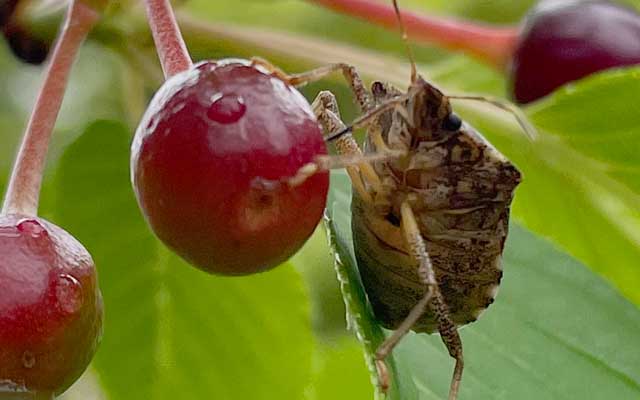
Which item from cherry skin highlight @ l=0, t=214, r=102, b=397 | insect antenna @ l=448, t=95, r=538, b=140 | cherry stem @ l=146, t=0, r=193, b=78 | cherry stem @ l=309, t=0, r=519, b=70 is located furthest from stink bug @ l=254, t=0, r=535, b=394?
cherry stem @ l=309, t=0, r=519, b=70

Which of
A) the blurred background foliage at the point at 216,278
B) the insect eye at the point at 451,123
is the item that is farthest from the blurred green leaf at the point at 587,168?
the insect eye at the point at 451,123

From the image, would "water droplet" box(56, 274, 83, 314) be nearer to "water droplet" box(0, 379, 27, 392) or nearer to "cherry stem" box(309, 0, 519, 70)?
"water droplet" box(0, 379, 27, 392)

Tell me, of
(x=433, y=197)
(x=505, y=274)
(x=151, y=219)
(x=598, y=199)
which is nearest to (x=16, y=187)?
(x=151, y=219)

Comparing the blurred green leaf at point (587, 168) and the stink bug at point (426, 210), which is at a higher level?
the stink bug at point (426, 210)

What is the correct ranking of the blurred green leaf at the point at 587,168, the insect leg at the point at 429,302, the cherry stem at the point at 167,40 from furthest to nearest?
the blurred green leaf at the point at 587,168
the insect leg at the point at 429,302
the cherry stem at the point at 167,40

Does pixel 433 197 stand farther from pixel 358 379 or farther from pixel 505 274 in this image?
pixel 358 379

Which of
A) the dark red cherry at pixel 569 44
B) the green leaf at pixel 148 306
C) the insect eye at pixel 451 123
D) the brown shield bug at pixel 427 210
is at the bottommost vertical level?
the green leaf at pixel 148 306

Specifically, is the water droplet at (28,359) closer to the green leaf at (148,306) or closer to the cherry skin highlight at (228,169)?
the cherry skin highlight at (228,169)

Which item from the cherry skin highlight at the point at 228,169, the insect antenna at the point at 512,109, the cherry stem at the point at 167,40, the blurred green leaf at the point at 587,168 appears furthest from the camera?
the blurred green leaf at the point at 587,168
